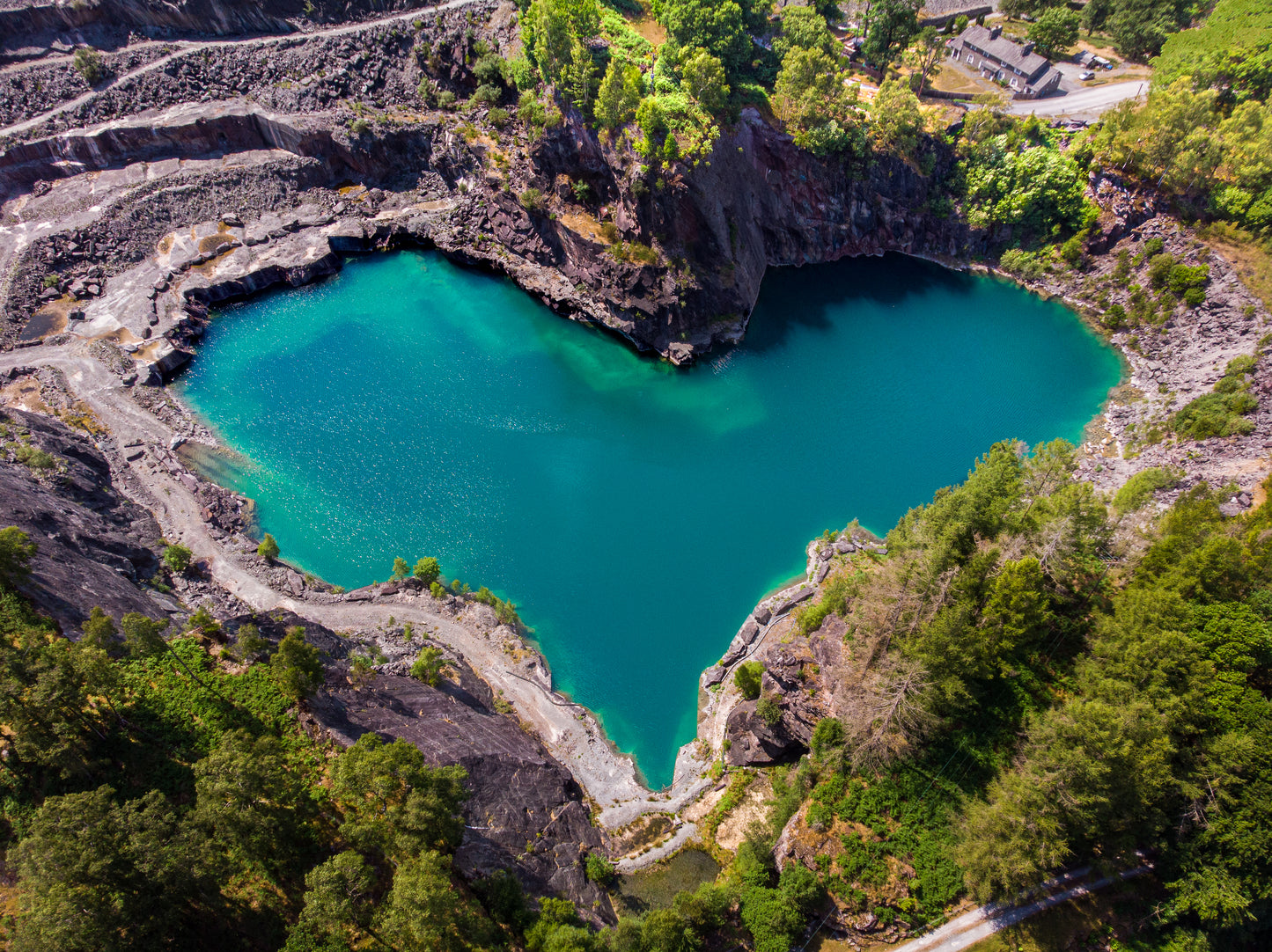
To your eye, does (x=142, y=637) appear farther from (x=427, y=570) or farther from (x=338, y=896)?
(x=427, y=570)

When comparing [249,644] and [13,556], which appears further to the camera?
[249,644]

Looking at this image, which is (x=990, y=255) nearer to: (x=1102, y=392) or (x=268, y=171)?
(x=1102, y=392)

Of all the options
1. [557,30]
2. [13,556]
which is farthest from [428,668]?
[557,30]

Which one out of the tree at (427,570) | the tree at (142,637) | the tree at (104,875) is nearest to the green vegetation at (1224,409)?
the tree at (427,570)

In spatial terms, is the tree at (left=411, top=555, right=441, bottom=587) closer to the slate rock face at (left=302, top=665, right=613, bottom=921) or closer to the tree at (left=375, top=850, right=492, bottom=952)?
the slate rock face at (left=302, top=665, right=613, bottom=921)

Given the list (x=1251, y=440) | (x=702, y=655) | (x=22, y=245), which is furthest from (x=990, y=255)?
(x=22, y=245)

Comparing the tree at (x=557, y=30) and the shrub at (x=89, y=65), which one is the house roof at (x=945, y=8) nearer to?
the tree at (x=557, y=30)

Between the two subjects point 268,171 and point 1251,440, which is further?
point 268,171
